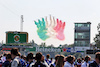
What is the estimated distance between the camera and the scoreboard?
65562 millimetres

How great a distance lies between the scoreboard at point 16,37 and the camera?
6556 centimetres

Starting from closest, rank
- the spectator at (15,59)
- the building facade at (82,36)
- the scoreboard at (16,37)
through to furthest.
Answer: the spectator at (15,59) < the building facade at (82,36) < the scoreboard at (16,37)

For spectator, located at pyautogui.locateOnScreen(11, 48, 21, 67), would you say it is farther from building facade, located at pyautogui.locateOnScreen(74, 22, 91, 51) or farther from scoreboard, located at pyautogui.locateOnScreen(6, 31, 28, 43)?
scoreboard, located at pyautogui.locateOnScreen(6, 31, 28, 43)

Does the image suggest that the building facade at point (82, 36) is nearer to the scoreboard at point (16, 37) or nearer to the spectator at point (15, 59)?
the scoreboard at point (16, 37)

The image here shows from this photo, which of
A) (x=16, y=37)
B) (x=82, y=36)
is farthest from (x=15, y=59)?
(x=16, y=37)

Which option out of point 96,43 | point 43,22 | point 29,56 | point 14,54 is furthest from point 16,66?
point 96,43

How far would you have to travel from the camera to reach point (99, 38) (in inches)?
3716

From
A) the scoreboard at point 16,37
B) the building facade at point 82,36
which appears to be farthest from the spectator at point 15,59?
the scoreboard at point 16,37

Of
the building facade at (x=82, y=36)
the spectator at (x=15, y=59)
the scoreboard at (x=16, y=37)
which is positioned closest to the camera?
the spectator at (x=15, y=59)

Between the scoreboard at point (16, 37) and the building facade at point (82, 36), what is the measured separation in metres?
12.3

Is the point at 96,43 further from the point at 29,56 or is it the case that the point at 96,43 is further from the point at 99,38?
the point at 29,56

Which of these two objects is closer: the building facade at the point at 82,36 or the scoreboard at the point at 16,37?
the building facade at the point at 82,36

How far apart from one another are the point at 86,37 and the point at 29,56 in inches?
2111

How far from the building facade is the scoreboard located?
1233cm
